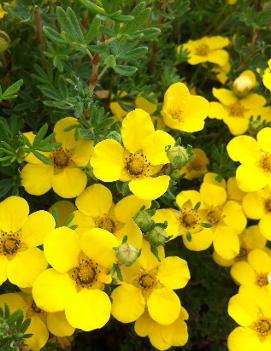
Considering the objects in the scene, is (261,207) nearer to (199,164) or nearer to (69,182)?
(199,164)

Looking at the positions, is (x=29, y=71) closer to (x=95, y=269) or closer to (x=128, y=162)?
(x=128, y=162)

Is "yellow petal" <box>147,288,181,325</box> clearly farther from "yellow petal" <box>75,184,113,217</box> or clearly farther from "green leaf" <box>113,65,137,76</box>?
"green leaf" <box>113,65,137,76</box>

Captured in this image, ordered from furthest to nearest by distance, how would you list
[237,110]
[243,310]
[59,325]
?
1. [237,110]
2. [243,310]
3. [59,325]

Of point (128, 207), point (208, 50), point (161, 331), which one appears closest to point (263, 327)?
point (161, 331)

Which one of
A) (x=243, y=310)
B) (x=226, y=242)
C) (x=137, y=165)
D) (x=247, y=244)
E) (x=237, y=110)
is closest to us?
(x=137, y=165)

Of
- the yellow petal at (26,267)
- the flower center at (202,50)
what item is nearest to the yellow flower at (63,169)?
the yellow petal at (26,267)

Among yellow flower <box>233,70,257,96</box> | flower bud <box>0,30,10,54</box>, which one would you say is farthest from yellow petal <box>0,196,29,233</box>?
yellow flower <box>233,70,257,96</box>
